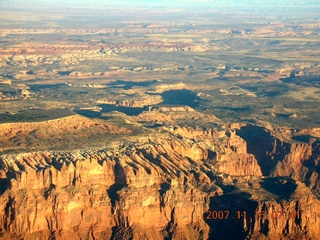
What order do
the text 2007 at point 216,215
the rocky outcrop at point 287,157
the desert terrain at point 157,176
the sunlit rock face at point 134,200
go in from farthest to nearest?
1. the rocky outcrop at point 287,157
2. the text 2007 at point 216,215
3. the desert terrain at point 157,176
4. the sunlit rock face at point 134,200

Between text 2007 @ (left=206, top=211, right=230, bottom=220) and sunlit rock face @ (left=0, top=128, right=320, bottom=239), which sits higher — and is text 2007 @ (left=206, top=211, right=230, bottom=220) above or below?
below

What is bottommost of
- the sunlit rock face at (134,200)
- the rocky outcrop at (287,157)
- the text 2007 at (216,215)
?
the rocky outcrop at (287,157)

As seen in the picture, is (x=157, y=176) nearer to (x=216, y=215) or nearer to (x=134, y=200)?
(x=134, y=200)

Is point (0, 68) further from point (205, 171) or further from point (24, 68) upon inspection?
point (205, 171)

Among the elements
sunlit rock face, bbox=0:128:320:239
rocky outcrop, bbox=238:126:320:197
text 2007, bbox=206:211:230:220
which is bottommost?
rocky outcrop, bbox=238:126:320:197

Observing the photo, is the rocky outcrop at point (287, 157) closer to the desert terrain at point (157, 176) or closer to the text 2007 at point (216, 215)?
the desert terrain at point (157, 176)
